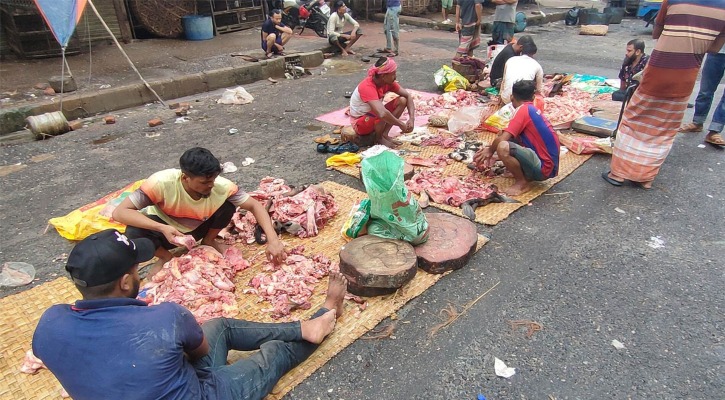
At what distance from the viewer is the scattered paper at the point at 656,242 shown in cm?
386

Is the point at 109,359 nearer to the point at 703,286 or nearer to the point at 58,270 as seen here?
the point at 58,270

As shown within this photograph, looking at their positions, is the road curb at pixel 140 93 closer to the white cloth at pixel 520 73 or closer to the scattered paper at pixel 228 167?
the scattered paper at pixel 228 167

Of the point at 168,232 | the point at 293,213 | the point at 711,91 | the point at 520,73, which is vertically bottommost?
the point at 293,213

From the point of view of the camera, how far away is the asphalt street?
2641 millimetres

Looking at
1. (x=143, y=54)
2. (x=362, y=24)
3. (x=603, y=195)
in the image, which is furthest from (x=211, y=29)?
(x=603, y=195)

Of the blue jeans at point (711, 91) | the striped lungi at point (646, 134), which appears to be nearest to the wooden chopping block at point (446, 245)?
the striped lungi at point (646, 134)

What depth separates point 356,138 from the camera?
19.6 feet

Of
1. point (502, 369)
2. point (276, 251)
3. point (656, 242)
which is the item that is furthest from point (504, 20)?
point (502, 369)

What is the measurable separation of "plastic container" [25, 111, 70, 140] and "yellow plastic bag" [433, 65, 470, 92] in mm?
6321

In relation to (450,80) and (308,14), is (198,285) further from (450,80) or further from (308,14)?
(308,14)

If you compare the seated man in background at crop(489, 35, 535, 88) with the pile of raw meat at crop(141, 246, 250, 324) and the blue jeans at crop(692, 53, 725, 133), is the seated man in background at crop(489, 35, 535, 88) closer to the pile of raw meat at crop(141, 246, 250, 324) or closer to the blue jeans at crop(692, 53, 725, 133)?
the blue jeans at crop(692, 53, 725, 133)

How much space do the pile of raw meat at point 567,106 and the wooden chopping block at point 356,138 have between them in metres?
2.78

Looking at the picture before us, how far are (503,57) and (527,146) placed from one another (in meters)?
3.84

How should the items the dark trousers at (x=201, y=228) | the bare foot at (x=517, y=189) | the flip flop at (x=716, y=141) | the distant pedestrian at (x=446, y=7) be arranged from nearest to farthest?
the dark trousers at (x=201, y=228), the bare foot at (x=517, y=189), the flip flop at (x=716, y=141), the distant pedestrian at (x=446, y=7)
